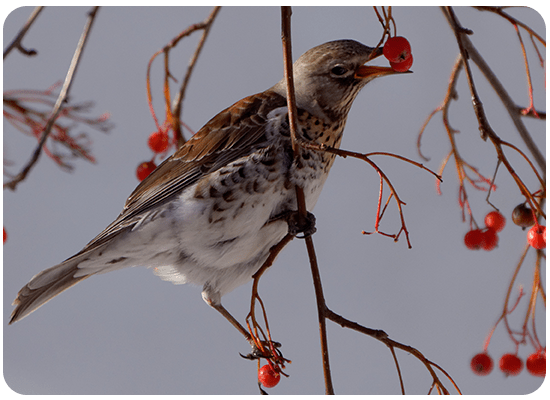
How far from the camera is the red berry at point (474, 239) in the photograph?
3.33 feet

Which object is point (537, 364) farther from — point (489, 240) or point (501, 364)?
point (489, 240)

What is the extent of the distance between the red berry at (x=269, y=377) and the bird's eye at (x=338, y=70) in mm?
605

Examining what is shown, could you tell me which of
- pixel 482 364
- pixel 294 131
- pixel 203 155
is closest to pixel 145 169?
pixel 203 155

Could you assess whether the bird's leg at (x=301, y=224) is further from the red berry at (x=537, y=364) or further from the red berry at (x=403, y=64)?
the red berry at (x=537, y=364)

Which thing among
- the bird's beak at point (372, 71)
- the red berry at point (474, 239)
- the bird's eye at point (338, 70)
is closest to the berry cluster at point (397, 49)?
the bird's beak at point (372, 71)

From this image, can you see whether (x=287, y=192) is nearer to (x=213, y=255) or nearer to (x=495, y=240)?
(x=213, y=255)

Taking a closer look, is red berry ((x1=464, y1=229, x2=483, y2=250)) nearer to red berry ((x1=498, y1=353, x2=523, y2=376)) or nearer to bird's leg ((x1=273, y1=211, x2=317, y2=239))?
red berry ((x1=498, y1=353, x2=523, y2=376))

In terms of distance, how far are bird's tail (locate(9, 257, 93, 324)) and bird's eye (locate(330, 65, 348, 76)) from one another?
0.66m

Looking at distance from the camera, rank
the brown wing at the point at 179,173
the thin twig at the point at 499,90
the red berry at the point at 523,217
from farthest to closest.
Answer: the brown wing at the point at 179,173 < the red berry at the point at 523,217 < the thin twig at the point at 499,90

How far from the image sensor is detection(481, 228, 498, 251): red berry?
101cm

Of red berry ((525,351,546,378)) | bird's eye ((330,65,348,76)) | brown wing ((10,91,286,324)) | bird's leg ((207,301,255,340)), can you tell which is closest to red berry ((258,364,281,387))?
bird's leg ((207,301,255,340))

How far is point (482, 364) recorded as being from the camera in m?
1.03

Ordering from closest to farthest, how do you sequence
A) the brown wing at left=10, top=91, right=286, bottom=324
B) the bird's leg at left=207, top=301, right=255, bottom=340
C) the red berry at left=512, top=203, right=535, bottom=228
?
the red berry at left=512, top=203, right=535, bottom=228 → the brown wing at left=10, top=91, right=286, bottom=324 → the bird's leg at left=207, top=301, right=255, bottom=340

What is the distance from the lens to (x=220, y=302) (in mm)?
1176
